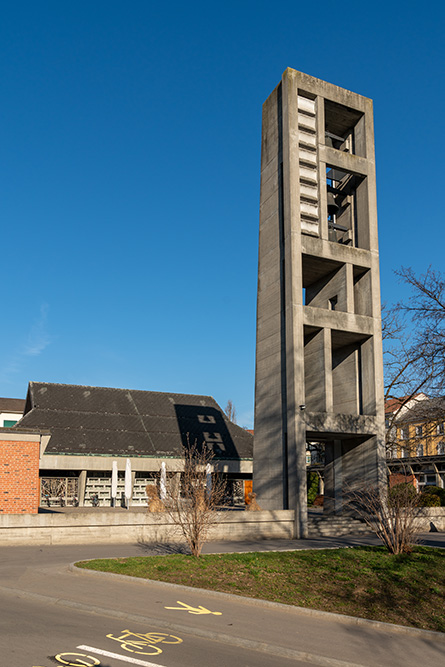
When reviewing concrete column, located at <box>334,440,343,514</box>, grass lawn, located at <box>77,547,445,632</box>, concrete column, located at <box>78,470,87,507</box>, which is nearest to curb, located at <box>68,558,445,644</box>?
grass lawn, located at <box>77,547,445,632</box>

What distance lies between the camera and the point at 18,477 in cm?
2233

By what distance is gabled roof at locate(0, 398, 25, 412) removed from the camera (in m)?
63.1

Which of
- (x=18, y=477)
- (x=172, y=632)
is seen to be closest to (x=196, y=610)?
(x=172, y=632)

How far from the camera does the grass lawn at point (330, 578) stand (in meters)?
10.5

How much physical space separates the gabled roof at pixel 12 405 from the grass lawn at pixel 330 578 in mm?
52173

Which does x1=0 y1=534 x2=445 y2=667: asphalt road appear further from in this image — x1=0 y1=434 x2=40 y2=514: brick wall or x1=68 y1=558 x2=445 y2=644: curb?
x1=0 y1=434 x2=40 y2=514: brick wall

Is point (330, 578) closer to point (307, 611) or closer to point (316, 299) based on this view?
point (307, 611)

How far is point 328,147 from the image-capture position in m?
29.6

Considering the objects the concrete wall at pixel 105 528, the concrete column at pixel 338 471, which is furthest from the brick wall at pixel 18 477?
the concrete column at pixel 338 471

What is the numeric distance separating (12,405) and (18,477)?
46171 millimetres

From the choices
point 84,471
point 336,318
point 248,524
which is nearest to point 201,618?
point 248,524

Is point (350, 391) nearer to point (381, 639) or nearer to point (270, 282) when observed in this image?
point (270, 282)

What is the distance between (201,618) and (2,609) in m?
3.58

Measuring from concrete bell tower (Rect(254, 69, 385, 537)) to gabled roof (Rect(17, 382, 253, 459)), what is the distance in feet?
32.7
